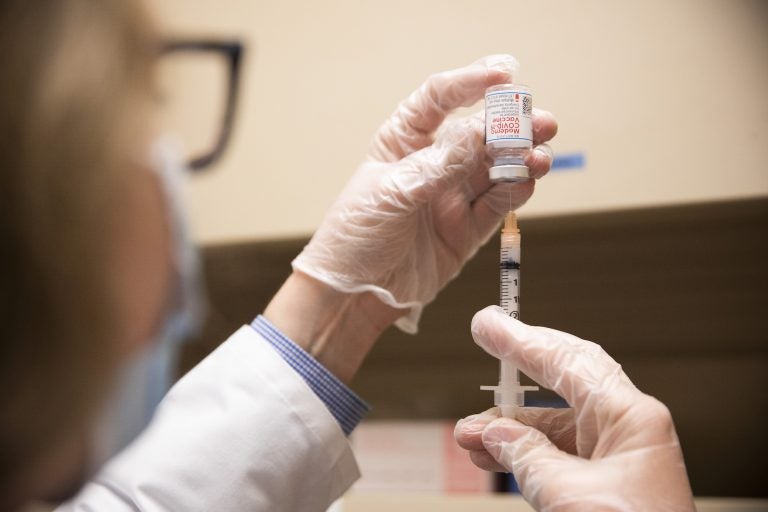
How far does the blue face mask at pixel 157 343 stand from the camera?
0.62 metres

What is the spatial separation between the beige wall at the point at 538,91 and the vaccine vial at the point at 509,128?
26cm

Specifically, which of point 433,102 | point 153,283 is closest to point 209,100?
point 433,102

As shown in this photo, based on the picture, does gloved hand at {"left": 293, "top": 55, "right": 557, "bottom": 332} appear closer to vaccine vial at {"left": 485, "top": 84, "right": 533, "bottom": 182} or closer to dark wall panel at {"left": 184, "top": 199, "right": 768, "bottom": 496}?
vaccine vial at {"left": 485, "top": 84, "right": 533, "bottom": 182}

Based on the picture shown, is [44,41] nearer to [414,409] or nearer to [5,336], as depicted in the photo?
[5,336]

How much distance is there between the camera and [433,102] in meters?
0.87

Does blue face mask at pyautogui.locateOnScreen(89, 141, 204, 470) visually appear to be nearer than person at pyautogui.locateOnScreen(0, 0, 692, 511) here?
No

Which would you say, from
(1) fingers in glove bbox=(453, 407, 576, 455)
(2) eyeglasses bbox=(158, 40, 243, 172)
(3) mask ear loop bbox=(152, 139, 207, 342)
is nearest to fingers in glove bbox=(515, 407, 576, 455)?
(1) fingers in glove bbox=(453, 407, 576, 455)

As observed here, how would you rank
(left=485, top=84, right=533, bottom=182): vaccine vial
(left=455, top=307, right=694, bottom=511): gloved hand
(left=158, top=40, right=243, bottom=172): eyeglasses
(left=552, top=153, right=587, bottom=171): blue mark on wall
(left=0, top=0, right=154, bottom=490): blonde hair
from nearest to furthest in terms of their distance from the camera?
1. (left=0, top=0, right=154, bottom=490): blonde hair
2. (left=455, top=307, right=694, bottom=511): gloved hand
3. (left=485, top=84, right=533, bottom=182): vaccine vial
4. (left=552, top=153, right=587, bottom=171): blue mark on wall
5. (left=158, top=40, right=243, bottom=172): eyeglasses

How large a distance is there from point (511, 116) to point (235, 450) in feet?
1.61

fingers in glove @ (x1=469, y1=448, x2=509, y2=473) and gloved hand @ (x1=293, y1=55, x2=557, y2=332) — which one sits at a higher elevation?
gloved hand @ (x1=293, y1=55, x2=557, y2=332)

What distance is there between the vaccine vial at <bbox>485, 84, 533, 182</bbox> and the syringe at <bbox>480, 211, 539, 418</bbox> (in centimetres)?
7

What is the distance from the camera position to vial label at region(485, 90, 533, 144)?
71 cm

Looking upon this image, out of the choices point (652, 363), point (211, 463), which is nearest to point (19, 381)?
point (211, 463)

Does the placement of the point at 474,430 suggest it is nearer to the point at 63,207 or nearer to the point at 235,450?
the point at 235,450
